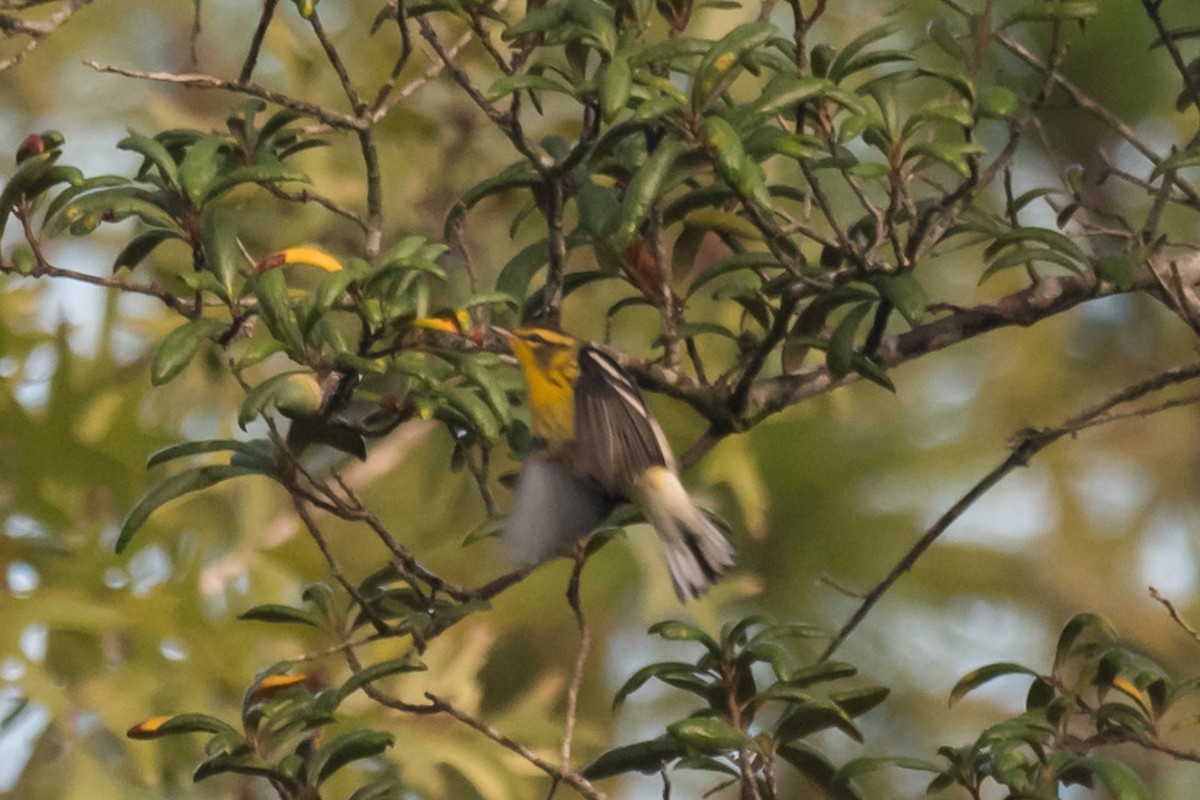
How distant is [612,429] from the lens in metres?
1.21

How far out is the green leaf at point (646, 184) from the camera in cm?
93

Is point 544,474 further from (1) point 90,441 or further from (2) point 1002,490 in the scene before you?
(2) point 1002,490

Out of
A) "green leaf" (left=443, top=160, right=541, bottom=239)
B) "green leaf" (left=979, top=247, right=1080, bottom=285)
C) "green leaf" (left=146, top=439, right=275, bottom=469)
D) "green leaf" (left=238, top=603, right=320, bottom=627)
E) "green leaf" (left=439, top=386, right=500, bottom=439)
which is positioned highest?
"green leaf" (left=443, top=160, right=541, bottom=239)

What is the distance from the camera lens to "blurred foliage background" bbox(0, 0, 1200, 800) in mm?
2305

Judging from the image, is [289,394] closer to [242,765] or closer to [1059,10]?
[242,765]

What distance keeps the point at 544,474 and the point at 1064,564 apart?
205cm

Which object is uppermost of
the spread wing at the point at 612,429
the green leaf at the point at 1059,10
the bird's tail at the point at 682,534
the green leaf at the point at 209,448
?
the green leaf at the point at 1059,10

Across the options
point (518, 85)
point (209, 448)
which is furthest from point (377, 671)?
point (518, 85)

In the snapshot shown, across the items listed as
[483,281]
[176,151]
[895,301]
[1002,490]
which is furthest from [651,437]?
[1002,490]

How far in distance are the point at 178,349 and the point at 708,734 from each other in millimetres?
462

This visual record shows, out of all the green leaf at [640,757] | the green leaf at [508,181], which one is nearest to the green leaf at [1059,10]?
the green leaf at [508,181]

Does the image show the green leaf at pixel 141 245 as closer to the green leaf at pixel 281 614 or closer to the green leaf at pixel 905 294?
the green leaf at pixel 281 614

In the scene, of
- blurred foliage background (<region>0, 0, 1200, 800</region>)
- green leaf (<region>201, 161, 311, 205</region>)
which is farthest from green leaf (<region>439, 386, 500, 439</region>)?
blurred foliage background (<region>0, 0, 1200, 800</region>)

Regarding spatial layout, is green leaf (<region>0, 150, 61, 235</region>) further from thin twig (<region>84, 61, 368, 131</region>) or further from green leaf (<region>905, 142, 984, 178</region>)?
green leaf (<region>905, 142, 984, 178</region>)
